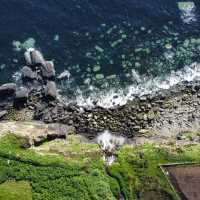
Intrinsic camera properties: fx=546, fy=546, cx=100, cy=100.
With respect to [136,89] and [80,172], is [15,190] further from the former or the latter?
[136,89]

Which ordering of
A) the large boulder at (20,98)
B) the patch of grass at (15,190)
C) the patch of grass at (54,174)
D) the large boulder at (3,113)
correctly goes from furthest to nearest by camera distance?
1. the large boulder at (20,98)
2. the large boulder at (3,113)
3. the patch of grass at (54,174)
4. the patch of grass at (15,190)

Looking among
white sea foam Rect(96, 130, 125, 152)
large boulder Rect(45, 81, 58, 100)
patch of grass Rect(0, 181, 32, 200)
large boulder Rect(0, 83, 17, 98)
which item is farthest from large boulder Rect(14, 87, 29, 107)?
patch of grass Rect(0, 181, 32, 200)

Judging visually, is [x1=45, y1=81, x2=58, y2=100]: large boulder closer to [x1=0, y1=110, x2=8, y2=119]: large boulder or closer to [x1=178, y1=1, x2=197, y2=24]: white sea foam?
[x1=0, y1=110, x2=8, y2=119]: large boulder

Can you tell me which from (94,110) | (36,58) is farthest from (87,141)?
(36,58)

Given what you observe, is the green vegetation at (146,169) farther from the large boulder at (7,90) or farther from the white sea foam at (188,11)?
the white sea foam at (188,11)

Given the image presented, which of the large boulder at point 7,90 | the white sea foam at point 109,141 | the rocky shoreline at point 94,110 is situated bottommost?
the white sea foam at point 109,141

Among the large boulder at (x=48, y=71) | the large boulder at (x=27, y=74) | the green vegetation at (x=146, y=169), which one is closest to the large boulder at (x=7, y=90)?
the large boulder at (x=27, y=74)
